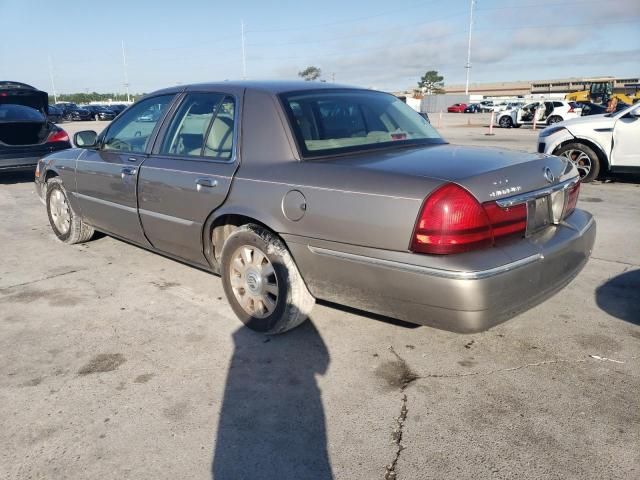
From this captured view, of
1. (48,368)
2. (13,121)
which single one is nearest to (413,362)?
(48,368)

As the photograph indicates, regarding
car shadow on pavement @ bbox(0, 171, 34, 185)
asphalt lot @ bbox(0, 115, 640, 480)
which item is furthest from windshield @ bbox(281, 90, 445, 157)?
car shadow on pavement @ bbox(0, 171, 34, 185)

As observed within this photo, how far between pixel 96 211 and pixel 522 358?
147 inches

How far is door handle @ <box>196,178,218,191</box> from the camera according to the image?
Result: 3.37 meters

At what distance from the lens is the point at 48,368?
3002 millimetres

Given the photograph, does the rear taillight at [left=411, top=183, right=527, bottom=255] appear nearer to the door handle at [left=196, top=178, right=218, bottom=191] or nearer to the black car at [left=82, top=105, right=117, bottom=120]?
the door handle at [left=196, top=178, right=218, bottom=191]

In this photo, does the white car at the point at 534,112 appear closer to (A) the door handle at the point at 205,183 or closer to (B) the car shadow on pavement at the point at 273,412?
(A) the door handle at the point at 205,183

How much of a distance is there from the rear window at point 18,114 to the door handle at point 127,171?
6.52 meters

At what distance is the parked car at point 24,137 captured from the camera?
9.01 meters

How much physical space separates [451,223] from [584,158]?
7.42 meters

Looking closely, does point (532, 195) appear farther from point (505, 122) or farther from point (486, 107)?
Answer: point (486, 107)

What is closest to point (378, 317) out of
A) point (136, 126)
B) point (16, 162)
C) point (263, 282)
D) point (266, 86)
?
point (263, 282)

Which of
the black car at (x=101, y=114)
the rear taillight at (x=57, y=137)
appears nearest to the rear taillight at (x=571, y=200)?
the rear taillight at (x=57, y=137)

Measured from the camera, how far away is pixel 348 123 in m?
3.43

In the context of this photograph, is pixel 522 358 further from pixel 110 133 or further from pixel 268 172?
pixel 110 133
